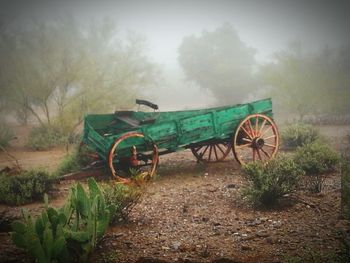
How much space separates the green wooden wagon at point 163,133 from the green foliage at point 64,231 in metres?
2.31

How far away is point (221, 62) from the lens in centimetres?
2628

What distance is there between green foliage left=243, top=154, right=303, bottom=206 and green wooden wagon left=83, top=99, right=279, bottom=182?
5.17ft

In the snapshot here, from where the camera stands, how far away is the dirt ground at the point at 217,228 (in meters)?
3.53


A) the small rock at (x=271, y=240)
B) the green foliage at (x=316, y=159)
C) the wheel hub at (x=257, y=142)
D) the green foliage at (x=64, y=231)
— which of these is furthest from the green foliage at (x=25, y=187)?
the green foliage at (x=316, y=159)

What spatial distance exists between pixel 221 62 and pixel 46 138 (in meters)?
17.4

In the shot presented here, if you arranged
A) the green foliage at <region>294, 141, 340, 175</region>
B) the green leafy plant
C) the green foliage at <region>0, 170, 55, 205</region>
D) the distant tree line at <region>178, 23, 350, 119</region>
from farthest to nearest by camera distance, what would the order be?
1. the distant tree line at <region>178, 23, 350, 119</region>
2. the green foliage at <region>294, 141, 340, 175</region>
3. the green foliage at <region>0, 170, 55, 205</region>
4. the green leafy plant

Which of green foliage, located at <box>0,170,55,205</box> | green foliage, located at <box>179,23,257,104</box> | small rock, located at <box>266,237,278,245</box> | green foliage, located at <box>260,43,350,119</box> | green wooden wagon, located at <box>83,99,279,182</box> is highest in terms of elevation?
green foliage, located at <box>179,23,257,104</box>

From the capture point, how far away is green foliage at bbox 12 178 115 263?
3.03m

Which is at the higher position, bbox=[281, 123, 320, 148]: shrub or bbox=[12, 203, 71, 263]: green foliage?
bbox=[281, 123, 320, 148]: shrub

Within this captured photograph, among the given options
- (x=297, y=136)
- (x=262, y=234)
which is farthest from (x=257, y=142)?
(x=262, y=234)

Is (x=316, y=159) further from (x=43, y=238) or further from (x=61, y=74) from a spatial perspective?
(x=61, y=74)

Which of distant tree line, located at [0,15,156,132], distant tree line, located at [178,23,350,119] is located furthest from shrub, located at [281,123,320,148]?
distant tree line, located at [178,23,350,119]

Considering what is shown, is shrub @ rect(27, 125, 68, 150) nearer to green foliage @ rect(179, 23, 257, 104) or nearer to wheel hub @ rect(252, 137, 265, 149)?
wheel hub @ rect(252, 137, 265, 149)

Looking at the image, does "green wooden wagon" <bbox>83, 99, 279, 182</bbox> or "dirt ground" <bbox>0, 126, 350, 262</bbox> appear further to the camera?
"green wooden wagon" <bbox>83, 99, 279, 182</bbox>
